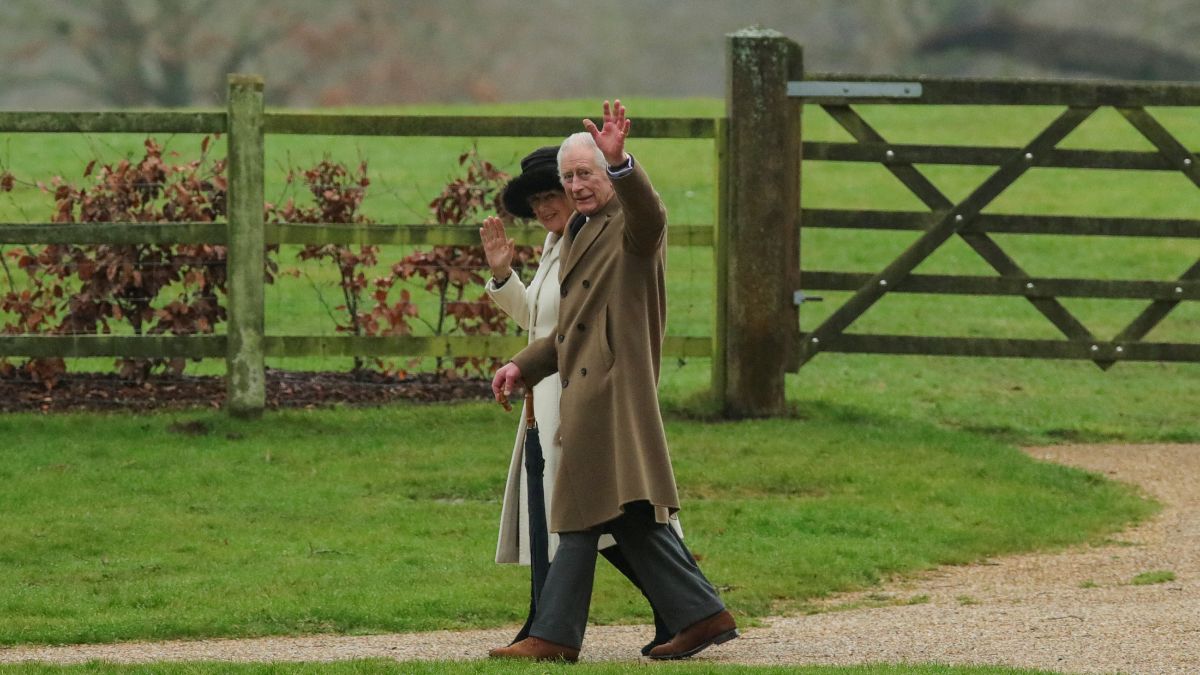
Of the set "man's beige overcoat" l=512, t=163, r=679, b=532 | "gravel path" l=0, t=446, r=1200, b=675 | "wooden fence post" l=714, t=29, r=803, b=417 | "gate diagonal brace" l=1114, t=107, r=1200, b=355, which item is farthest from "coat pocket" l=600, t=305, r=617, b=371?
"gate diagonal brace" l=1114, t=107, r=1200, b=355

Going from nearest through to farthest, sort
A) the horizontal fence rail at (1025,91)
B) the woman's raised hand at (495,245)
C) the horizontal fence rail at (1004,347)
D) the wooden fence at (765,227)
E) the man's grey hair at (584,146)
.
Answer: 1. the man's grey hair at (584,146)
2. the woman's raised hand at (495,245)
3. the wooden fence at (765,227)
4. the horizontal fence rail at (1025,91)
5. the horizontal fence rail at (1004,347)

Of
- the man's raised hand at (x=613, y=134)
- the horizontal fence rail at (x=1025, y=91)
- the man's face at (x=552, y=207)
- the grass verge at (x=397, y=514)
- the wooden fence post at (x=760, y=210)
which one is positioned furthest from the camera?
the horizontal fence rail at (x=1025, y=91)

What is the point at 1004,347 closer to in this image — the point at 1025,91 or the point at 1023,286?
the point at 1023,286

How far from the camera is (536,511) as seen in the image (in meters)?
6.68

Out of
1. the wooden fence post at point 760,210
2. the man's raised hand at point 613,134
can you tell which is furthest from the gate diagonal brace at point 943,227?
the man's raised hand at point 613,134

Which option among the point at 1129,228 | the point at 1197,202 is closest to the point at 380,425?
the point at 1129,228

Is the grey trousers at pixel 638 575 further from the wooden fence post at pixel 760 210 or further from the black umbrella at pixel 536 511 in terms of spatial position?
the wooden fence post at pixel 760 210

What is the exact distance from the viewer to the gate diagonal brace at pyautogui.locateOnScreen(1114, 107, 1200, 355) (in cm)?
1131

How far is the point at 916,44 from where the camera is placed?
9.85 metres

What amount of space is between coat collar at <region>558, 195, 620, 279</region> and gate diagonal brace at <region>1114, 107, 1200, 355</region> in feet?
18.3

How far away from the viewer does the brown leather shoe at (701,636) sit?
21.4 ft

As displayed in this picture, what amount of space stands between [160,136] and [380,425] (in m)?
18.9

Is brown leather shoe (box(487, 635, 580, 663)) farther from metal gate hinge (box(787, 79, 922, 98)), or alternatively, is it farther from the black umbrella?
metal gate hinge (box(787, 79, 922, 98))

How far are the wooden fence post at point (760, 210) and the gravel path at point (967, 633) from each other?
278 cm
